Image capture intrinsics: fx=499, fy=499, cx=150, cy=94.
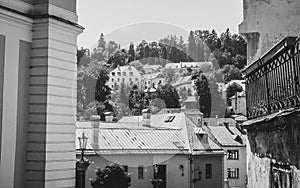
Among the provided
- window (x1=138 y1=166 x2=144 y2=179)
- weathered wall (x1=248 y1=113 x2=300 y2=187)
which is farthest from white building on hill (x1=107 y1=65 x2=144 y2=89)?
weathered wall (x1=248 y1=113 x2=300 y2=187)

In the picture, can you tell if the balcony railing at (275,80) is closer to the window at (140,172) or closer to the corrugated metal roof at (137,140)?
the corrugated metal roof at (137,140)

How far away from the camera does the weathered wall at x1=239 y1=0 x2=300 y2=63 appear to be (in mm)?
8477

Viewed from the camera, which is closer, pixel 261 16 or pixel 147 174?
pixel 261 16

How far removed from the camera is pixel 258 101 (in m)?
7.82

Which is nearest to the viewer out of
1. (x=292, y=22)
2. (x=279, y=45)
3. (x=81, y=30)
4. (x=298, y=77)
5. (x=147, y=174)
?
(x=298, y=77)

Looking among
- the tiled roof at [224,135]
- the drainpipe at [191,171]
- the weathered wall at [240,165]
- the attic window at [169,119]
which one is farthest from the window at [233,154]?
the drainpipe at [191,171]

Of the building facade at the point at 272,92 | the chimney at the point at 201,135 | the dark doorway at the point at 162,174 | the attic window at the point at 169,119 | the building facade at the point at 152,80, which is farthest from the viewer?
the building facade at the point at 152,80

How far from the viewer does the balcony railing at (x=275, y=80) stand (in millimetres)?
5789

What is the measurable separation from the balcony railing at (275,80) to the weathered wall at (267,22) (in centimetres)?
87

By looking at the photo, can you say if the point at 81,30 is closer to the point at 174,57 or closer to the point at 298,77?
the point at 298,77

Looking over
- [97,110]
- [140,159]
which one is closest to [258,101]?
[140,159]

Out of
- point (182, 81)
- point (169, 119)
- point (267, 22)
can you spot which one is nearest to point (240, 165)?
point (169, 119)

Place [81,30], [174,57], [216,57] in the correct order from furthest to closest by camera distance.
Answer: [216,57]
[174,57]
[81,30]

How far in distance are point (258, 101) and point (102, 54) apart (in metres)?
35.1
